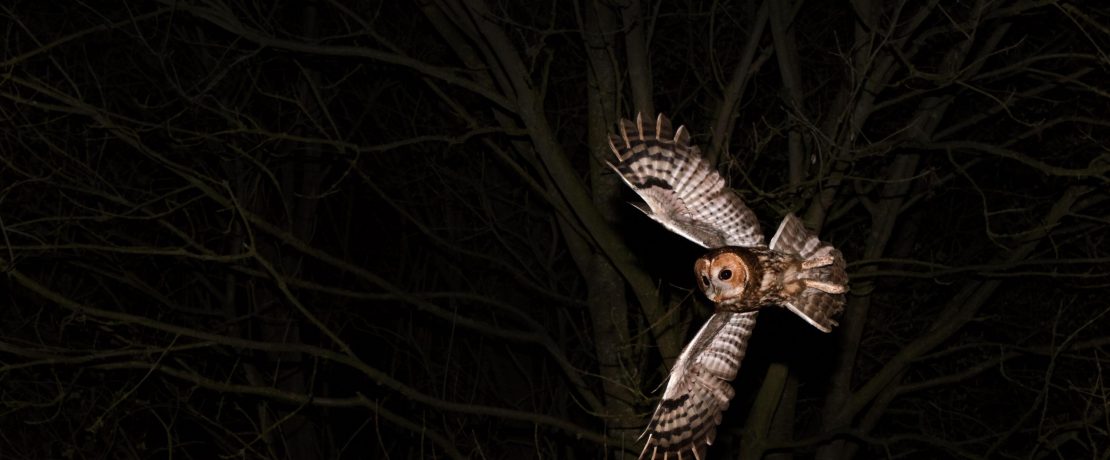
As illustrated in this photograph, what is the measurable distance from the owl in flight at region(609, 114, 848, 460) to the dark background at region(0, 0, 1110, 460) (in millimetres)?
329

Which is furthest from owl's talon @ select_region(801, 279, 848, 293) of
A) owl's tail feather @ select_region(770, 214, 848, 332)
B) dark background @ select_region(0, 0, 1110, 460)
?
dark background @ select_region(0, 0, 1110, 460)

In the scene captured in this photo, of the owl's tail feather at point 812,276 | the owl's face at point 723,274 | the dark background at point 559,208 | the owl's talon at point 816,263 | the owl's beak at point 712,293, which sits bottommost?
the dark background at point 559,208

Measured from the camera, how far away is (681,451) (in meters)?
5.88

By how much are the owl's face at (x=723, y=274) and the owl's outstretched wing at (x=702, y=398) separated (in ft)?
2.27

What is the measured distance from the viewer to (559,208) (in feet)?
A: 27.6

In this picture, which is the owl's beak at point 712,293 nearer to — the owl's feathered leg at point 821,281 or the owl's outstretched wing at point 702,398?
the owl's feathered leg at point 821,281

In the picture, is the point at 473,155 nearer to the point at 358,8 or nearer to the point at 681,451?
the point at 358,8

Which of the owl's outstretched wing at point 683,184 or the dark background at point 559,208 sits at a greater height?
the owl's outstretched wing at point 683,184

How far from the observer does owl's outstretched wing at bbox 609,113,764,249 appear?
5.50 m

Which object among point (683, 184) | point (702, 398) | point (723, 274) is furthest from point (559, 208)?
point (723, 274)

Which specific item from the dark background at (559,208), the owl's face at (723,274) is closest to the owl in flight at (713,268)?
the owl's face at (723,274)

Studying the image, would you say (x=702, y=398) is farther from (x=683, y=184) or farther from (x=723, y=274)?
(x=723, y=274)

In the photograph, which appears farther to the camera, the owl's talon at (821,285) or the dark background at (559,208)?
the dark background at (559,208)

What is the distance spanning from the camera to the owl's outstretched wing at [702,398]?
5781 mm
